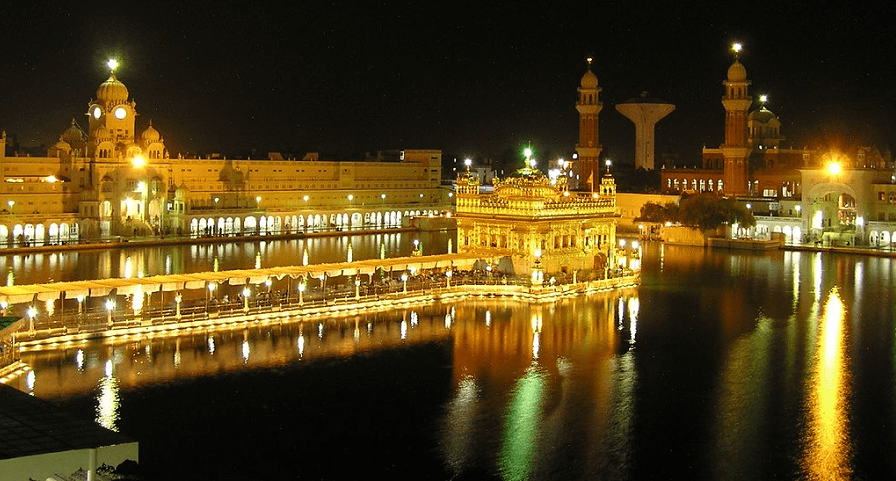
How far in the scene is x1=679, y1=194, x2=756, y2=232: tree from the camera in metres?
35.1

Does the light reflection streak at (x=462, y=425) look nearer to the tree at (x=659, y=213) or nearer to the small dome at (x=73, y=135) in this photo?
the tree at (x=659, y=213)

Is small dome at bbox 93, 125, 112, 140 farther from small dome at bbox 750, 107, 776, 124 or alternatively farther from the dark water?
small dome at bbox 750, 107, 776, 124

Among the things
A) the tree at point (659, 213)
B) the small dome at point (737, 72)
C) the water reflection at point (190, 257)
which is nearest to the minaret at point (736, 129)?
the small dome at point (737, 72)

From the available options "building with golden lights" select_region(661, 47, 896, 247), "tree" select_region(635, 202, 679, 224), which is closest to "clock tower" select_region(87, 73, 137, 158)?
"tree" select_region(635, 202, 679, 224)

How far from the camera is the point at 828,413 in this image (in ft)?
43.5

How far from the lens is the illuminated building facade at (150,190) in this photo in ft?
114

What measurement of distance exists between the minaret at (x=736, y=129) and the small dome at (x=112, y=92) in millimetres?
21174

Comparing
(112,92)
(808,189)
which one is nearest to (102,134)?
(112,92)

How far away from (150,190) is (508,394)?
25.0m

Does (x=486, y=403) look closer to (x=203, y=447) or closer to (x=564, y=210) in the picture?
(x=203, y=447)

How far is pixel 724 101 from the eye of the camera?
41.2 m

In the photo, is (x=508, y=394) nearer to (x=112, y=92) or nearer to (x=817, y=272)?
(x=817, y=272)

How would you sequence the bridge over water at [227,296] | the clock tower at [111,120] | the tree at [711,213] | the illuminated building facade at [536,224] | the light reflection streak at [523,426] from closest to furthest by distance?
1. the light reflection streak at [523,426]
2. the bridge over water at [227,296]
3. the illuminated building facade at [536,224]
4. the tree at [711,213]
5. the clock tower at [111,120]

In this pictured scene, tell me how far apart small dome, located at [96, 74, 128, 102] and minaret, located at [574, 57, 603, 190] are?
17.4 meters
